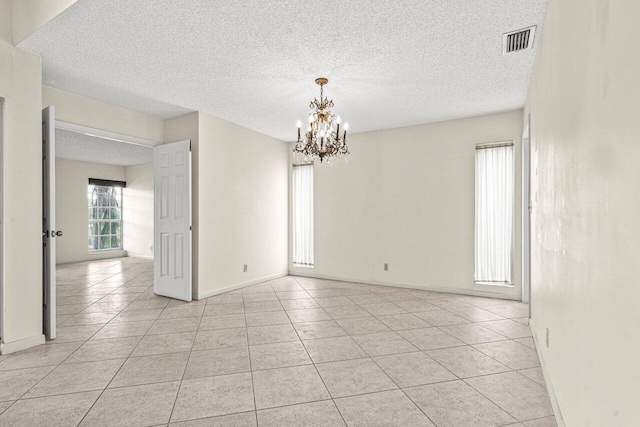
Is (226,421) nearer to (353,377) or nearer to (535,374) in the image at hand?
(353,377)

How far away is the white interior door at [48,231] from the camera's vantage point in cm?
318

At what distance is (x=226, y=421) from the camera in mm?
1938

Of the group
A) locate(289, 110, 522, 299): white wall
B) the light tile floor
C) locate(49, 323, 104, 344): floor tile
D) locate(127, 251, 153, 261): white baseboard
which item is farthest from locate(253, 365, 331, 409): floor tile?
locate(127, 251, 153, 261): white baseboard

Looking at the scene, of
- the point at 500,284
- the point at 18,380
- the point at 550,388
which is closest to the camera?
the point at 550,388

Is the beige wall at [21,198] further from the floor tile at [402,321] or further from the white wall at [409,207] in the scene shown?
the white wall at [409,207]

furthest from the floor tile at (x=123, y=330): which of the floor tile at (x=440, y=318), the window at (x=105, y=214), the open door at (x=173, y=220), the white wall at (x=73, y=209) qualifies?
the window at (x=105, y=214)

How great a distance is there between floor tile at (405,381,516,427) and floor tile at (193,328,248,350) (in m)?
1.69

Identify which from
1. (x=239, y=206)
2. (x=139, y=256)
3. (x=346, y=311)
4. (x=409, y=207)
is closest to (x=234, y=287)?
(x=239, y=206)

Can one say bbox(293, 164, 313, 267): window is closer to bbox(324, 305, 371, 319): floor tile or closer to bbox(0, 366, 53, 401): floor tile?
bbox(324, 305, 371, 319): floor tile

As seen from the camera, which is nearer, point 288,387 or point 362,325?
point 288,387

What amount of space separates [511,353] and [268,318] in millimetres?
2506

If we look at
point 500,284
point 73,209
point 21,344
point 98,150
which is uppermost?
point 98,150

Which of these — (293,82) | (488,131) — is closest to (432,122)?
(488,131)

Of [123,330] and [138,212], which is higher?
[138,212]
